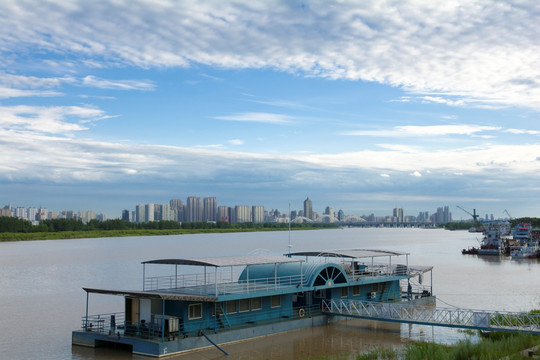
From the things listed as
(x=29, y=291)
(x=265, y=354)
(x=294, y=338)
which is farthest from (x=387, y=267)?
(x=29, y=291)

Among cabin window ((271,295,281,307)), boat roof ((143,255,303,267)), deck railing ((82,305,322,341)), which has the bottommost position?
deck railing ((82,305,322,341))

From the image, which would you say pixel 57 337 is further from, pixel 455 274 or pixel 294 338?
pixel 455 274

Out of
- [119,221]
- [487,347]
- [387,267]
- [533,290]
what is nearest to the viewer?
[487,347]

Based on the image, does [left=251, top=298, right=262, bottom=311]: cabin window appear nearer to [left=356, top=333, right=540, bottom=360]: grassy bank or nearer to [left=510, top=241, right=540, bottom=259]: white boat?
[left=356, top=333, right=540, bottom=360]: grassy bank

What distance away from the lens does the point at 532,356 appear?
19.4m

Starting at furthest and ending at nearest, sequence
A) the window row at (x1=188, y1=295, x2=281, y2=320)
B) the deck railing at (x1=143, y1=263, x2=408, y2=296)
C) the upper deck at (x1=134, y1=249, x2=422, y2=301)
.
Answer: the deck railing at (x1=143, y1=263, x2=408, y2=296) → the upper deck at (x1=134, y1=249, x2=422, y2=301) → the window row at (x1=188, y1=295, x2=281, y2=320)

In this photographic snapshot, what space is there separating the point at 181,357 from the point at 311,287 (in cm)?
931

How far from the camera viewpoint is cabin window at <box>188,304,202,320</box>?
24.6m

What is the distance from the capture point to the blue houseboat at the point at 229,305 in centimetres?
2373

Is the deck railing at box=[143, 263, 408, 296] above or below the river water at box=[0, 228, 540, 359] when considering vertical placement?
above

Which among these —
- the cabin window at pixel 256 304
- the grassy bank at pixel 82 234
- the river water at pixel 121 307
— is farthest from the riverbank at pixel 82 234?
the cabin window at pixel 256 304

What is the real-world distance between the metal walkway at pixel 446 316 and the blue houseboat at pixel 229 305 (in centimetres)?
74

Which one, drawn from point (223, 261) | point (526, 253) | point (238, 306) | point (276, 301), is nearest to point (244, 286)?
point (238, 306)

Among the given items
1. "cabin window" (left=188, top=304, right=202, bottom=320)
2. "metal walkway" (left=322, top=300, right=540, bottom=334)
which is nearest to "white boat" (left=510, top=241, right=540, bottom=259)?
"metal walkway" (left=322, top=300, right=540, bottom=334)
